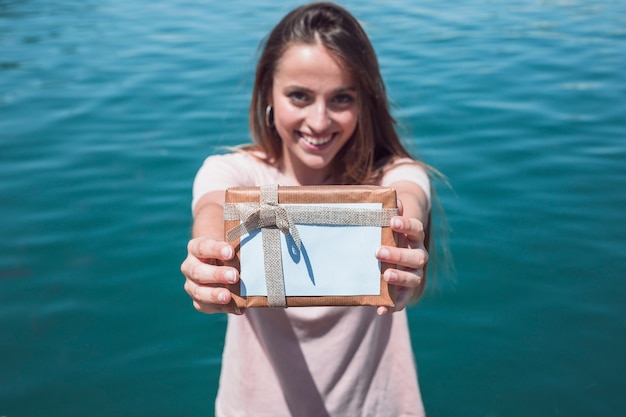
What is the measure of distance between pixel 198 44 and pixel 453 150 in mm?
4836

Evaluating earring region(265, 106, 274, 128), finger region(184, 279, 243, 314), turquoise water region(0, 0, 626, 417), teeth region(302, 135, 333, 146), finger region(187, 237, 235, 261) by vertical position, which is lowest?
turquoise water region(0, 0, 626, 417)

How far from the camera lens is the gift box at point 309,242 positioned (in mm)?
1906

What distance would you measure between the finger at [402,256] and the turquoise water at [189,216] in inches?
67.4

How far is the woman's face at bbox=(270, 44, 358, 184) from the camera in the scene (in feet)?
8.74

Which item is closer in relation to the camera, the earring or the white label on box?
the white label on box

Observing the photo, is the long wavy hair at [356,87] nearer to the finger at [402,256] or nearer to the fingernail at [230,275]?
the finger at [402,256]

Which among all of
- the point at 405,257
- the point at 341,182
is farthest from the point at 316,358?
the point at 405,257

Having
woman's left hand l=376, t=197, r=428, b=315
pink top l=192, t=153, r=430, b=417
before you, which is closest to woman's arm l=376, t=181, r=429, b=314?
woman's left hand l=376, t=197, r=428, b=315

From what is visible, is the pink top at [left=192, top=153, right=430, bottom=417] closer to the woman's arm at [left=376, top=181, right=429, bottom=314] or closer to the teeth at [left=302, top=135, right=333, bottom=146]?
the teeth at [left=302, top=135, right=333, bottom=146]

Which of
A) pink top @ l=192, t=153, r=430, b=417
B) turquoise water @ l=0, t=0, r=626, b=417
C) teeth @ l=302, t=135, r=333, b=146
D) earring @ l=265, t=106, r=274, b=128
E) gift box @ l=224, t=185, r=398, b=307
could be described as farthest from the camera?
turquoise water @ l=0, t=0, r=626, b=417

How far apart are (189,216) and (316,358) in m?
2.93

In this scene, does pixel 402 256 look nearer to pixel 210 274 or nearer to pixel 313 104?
pixel 210 274

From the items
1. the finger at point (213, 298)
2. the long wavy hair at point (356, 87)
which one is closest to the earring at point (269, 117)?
the long wavy hair at point (356, 87)

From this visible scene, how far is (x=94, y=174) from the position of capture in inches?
234
